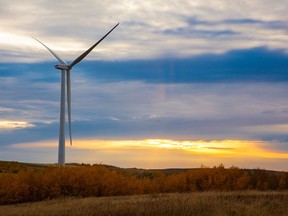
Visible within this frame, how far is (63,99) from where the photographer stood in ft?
194

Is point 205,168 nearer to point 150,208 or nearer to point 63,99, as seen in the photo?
point 63,99

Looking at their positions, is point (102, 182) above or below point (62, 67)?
below

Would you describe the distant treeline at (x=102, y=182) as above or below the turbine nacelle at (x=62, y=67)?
below

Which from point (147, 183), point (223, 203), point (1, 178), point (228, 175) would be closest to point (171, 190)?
point (147, 183)

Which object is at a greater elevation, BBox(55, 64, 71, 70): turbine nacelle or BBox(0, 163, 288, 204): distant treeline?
BBox(55, 64, 71, 70): turbine nacelle

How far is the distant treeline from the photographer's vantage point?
186ft

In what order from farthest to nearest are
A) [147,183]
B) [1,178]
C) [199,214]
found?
[147,183], [1,178], [199,214]

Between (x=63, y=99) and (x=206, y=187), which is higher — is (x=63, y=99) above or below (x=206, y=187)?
above

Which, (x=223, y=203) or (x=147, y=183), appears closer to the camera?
(x=223, y=203)

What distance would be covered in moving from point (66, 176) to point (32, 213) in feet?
81.2

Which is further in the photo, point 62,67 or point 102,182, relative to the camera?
point 62,67

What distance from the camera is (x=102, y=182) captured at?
59.1 meters

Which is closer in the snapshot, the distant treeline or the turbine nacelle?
the distant treeline

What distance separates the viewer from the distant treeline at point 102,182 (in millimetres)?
56844
